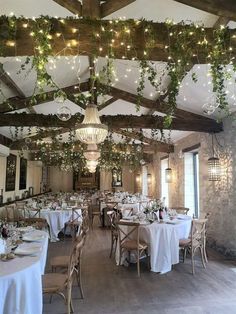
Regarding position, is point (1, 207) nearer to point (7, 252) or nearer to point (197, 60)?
point (7, 252)

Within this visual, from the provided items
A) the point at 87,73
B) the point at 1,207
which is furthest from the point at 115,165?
the point at 87,73

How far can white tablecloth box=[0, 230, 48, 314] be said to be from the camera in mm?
2308

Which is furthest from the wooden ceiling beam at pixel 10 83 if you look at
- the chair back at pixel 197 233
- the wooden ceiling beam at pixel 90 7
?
the chair back at pixel 197 233

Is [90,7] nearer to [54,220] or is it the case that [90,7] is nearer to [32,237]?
[32,237]

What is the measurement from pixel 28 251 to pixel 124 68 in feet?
13.0

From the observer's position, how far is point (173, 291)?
12.8 feet

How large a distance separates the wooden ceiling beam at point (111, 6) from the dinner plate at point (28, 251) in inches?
128

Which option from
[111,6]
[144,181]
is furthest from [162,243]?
[144,181]

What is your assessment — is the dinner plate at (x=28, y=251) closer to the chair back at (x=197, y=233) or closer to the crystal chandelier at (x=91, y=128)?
the crystal chandelier at (x=91, y=128)

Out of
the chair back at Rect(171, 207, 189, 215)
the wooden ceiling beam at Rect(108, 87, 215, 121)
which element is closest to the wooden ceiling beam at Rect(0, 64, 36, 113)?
the wooden ceiling beam at Rect(108, 87, 215, 121)

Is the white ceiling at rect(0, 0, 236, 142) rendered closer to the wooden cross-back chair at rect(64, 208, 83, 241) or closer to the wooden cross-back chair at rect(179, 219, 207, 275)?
the wooden cross-back chair at rect(179, 219, 207, 275)

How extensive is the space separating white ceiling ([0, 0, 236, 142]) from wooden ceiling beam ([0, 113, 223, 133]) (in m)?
0.48

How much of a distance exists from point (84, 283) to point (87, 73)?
4369 millimetres

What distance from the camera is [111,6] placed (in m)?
3.65
